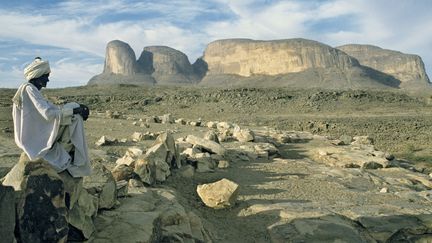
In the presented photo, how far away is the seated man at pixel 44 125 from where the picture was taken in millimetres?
5461

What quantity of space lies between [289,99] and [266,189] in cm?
3333

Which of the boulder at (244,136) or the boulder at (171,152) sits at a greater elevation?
the boulder at (171,152)

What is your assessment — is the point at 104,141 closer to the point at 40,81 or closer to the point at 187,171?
the point at 187,171

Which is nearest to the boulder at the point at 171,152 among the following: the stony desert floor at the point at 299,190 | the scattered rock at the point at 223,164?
the stony desert floor at the point at 299,190

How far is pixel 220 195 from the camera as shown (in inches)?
318

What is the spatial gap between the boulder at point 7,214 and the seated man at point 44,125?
24.5 inches

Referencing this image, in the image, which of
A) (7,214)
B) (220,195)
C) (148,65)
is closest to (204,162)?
(220,195)

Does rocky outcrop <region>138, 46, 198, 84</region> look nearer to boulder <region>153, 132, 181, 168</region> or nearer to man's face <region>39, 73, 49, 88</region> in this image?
boulder <region>153, 132, 181, 168</region>

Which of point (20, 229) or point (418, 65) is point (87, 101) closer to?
point (20, 229)

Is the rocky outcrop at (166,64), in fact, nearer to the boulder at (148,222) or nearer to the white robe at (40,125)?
the boulder at (148,222)

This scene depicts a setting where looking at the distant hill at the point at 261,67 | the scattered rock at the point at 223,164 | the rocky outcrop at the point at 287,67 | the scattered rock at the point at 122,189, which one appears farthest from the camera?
the distant hill at the point at 261,67

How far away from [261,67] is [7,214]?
11140 cm

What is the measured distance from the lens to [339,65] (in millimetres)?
102625

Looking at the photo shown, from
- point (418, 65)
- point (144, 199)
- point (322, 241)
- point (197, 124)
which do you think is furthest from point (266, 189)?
point (418, 65)
